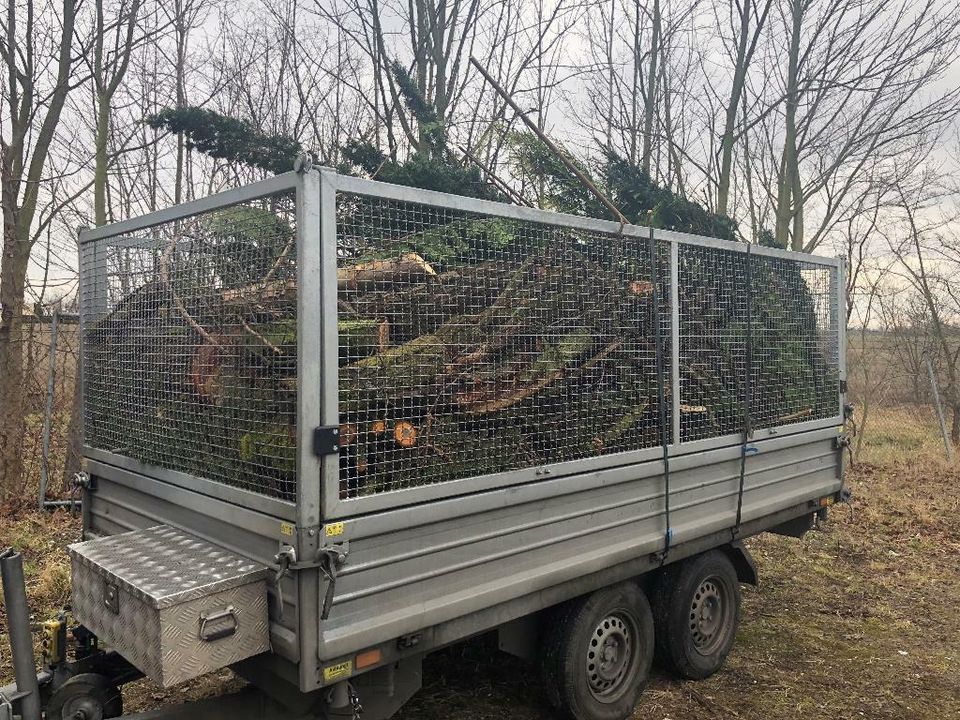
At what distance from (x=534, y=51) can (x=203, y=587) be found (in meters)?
13.1

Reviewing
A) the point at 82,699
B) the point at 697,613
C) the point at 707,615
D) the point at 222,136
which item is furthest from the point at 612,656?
the point at 222,136

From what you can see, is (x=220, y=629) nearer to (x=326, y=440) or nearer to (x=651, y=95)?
(x=326, y=440)

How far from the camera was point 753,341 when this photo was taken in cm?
449

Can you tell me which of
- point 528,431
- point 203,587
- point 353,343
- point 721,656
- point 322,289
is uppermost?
point 322,289

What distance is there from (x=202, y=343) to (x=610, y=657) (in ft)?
8.54

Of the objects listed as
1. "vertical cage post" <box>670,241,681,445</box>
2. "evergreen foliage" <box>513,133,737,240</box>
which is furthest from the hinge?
"evergreen foliage" <box>513,133,737,240</box>

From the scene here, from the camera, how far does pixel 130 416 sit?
11.3 ft

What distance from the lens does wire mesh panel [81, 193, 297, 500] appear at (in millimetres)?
2602

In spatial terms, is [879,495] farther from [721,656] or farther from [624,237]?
[624,237]

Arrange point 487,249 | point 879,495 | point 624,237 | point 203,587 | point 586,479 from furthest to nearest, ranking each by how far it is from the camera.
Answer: point 879,495 < point 624,237 < point 586,479 < point 487,249 < point 203,587

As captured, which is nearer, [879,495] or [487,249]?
[487,249]

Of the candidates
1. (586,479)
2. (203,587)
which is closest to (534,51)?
(586,479)

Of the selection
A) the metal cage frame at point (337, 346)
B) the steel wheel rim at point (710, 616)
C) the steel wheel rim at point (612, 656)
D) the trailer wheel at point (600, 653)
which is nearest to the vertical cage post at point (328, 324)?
the metal cage frame at point (337, 346)

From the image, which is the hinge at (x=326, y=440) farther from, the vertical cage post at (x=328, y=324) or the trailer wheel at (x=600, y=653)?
the trailer wheel at (x=600, y=653)
